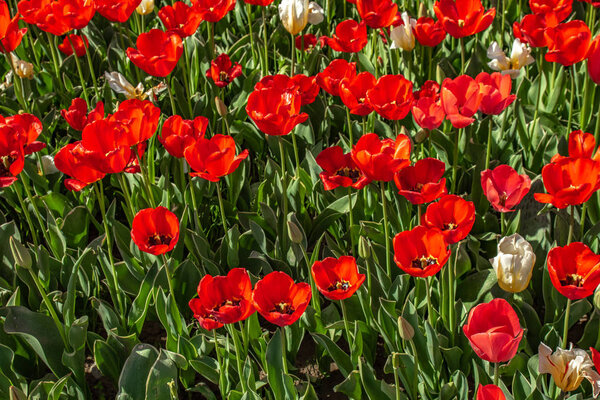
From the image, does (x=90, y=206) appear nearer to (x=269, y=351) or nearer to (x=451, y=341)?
(x=269, y=351)

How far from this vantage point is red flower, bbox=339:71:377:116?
224cm

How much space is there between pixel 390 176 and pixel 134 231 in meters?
0.67

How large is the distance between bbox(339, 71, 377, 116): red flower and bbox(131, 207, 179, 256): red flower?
2.22ft

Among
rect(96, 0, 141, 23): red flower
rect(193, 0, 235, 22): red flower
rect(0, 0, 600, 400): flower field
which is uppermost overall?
rect(96, 0, 141, 23): red flower

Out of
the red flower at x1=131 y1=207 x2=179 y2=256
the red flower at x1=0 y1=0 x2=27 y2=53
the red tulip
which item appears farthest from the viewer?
the red flower at x1=0 y1=0 x2=27 y2=53

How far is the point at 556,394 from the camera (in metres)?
1.86

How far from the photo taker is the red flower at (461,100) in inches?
83.5

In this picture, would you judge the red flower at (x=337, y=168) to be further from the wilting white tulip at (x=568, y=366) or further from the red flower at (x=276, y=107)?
the wilting white tulip at (x=568, y=366)

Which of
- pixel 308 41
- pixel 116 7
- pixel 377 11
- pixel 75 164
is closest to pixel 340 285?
pixel 75 164

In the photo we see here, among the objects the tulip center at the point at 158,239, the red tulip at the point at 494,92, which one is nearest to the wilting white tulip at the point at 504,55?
the red tulip at the point at 494,92

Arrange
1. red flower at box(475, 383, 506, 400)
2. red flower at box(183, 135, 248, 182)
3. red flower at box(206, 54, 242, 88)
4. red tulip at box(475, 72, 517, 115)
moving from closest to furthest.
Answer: red flower at box(475, 383, 506, 400)
red flower at box(183, 135, 248, 182)
red tulip at box(475, 72, 517, 115)
red flower at box(206, 54, 242, 88)

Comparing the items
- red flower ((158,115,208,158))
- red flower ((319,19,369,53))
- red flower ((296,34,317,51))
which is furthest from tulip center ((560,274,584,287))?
red flower ((296,34,317,51))

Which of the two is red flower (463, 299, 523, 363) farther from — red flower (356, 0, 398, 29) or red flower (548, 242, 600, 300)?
red flower (356, 0, 398, 29)

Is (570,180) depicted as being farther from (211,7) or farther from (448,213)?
(211,7)
